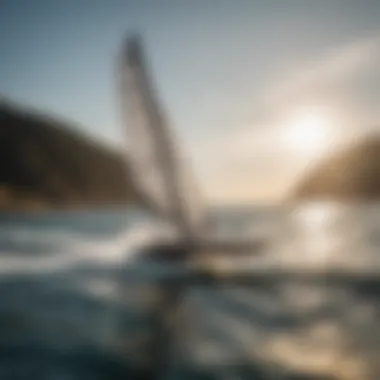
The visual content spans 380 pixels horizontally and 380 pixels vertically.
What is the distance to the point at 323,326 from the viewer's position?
6.13 feet

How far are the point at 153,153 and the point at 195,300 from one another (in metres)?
Result: 0.60

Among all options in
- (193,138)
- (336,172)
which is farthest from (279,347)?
(193,138)

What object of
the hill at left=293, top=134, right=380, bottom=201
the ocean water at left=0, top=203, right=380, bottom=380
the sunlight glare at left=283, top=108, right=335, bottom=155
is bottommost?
the ocean water at left=0, top=203, right=380, bottom=380

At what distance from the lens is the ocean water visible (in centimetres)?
183

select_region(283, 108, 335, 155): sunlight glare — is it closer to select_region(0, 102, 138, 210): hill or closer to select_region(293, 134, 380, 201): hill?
select_region(293, 134, 380, 201): hill

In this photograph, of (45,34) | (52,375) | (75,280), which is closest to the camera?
(52,375)

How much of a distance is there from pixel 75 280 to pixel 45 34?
1.00 metres

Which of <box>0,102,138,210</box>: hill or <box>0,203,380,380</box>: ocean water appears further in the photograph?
<box>0,102,138,210</box>: hill

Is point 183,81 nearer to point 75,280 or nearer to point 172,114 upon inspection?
point 172,114

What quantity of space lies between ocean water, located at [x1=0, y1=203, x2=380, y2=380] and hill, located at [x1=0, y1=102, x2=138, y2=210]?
0.07 metres

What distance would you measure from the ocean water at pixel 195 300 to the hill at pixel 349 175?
0.20ft

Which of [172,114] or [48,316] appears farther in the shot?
[172,114]

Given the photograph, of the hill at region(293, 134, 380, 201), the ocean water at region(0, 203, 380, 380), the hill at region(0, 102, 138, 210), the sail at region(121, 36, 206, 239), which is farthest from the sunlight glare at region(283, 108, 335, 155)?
the hill at region(0, 102, 138, 210)

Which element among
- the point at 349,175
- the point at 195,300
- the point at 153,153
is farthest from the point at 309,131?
the point at 195,300
